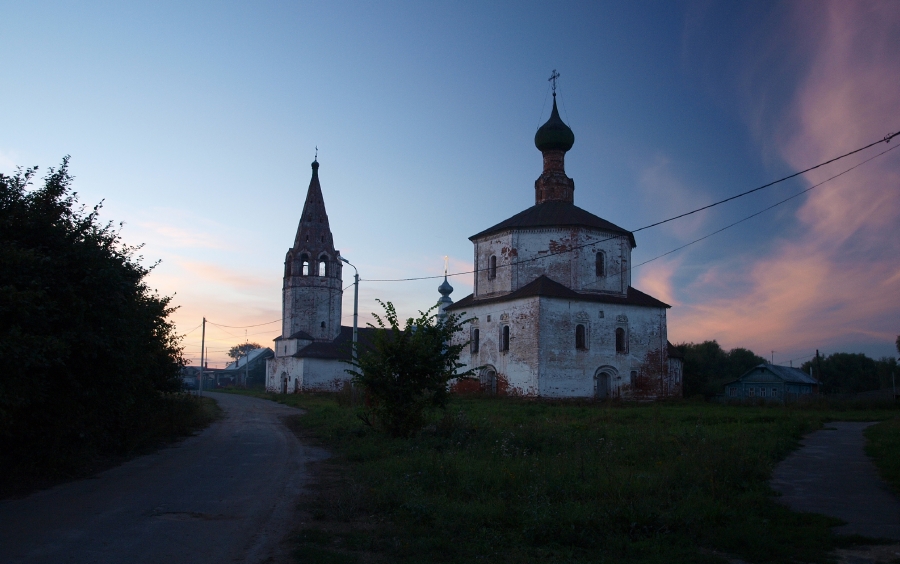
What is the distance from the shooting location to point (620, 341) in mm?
37375

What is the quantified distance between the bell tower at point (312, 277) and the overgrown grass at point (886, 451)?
44232 millimetres

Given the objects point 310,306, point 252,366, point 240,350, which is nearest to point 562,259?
point 310,306

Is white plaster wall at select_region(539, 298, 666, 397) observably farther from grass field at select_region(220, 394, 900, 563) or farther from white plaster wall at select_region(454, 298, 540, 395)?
grass field at select_region(220, 394, 900, 563)

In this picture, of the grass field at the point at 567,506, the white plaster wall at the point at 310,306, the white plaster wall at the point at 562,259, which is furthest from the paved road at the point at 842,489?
the white plaster wall at the point at 310,306

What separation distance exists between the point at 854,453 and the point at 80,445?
46.7 ft

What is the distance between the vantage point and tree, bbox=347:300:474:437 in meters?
15.2

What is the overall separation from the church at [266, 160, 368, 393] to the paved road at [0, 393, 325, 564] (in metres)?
41.5

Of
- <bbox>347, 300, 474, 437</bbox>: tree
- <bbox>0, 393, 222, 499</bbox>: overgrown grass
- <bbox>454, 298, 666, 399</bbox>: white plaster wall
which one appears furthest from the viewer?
<bbox>454, 298, 666, 399</bbox>: white plaster wall

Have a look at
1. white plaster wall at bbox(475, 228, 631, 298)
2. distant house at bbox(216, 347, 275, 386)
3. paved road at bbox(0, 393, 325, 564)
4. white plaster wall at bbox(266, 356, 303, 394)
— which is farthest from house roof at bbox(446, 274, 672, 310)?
distant house at bbox(216, 347, 275, 386)

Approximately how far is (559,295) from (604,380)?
17.9ft

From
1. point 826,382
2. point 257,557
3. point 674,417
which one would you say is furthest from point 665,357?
point 826,382

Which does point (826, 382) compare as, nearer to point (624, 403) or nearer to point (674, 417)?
point (624, 403)

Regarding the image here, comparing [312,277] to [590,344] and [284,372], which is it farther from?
[590,344]

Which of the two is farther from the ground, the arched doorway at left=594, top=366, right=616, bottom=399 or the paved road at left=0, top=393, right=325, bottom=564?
the arched doorway at left=594, top=366, right=616, bottom=399
